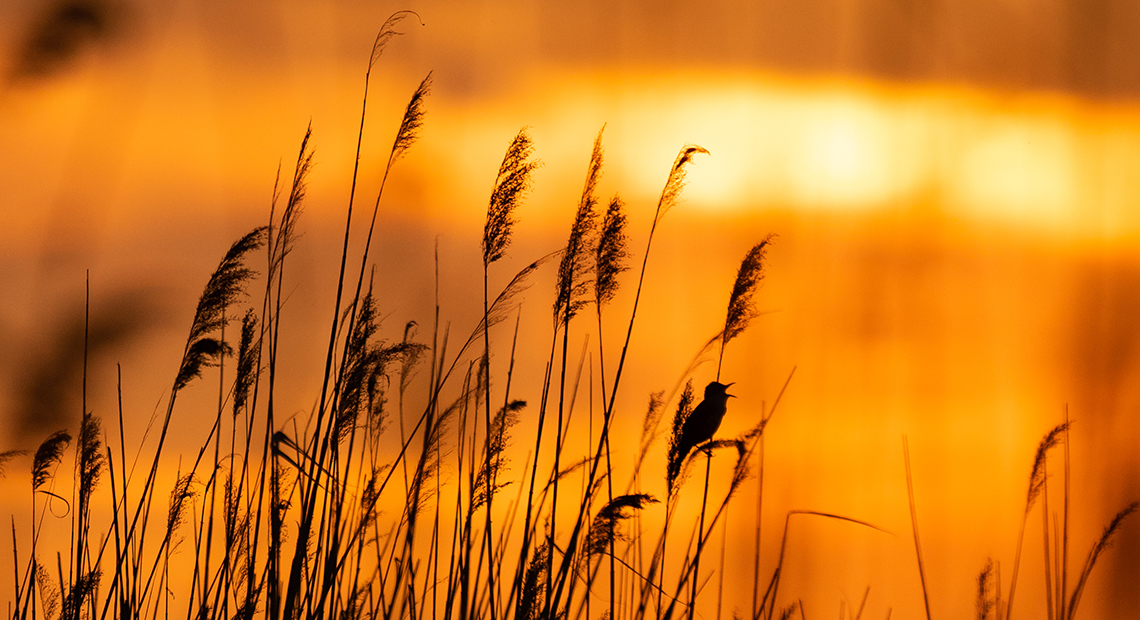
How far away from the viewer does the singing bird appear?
1029mm

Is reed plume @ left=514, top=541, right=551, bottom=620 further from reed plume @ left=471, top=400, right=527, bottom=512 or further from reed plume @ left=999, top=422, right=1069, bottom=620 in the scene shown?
reed plume @ left=999, top=422, right=1069, bottom=620

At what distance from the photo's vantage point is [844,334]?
180cm

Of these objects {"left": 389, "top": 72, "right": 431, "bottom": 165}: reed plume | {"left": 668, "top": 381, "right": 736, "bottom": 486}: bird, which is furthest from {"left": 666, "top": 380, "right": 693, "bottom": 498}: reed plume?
{"left": 389, "top": 72, "right": 431, "bottom": 165}: reed plume

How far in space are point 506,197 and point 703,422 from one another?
1.46ft

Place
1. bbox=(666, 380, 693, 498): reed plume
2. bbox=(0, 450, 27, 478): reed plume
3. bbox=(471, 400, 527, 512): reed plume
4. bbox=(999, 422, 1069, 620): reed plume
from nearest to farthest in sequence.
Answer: bbox=(666, 380, 693, 498): reed plume, bbox=(471, 400, 527, 512): reed plume, bbox=(0, 450, 27, 478): reed plume, bbox=(999, 422, 1069, 620): reed plume

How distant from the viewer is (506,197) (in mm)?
1096

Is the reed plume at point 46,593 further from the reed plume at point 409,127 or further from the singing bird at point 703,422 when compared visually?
the singing bird at point 703,422

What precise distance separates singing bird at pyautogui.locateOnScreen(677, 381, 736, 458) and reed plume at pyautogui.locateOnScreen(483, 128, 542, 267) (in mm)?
382

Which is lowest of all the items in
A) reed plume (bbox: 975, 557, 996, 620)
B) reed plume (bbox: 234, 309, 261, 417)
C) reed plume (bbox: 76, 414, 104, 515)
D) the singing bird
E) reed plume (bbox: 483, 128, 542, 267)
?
reed plume (bbox: 975, 557, 996, 620)

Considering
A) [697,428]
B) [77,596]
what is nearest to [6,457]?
[77,596]

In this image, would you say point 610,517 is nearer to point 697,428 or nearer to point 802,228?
point 697,428

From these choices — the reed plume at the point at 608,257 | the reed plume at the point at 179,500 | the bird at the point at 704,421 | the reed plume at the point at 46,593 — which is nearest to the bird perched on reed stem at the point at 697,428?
the bird at the point at 704,421

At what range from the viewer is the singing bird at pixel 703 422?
103 cm

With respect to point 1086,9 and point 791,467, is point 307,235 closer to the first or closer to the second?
point 791,467
